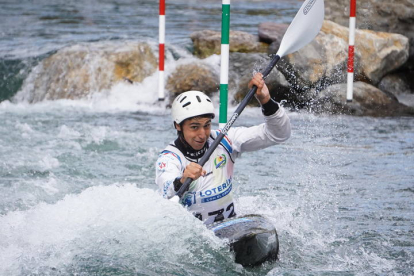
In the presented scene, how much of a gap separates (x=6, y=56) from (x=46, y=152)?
505 cm

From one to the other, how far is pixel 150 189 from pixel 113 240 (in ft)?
1.72

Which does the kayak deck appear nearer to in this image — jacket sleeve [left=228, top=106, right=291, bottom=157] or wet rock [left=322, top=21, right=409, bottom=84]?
jacket sleeve [left=228, top=106, right=291, bottom=157]

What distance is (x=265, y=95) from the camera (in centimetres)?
423

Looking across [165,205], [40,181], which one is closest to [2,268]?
[165,205]

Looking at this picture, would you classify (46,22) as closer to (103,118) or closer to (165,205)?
(103,118)

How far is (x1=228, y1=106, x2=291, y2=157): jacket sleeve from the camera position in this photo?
4.33 m

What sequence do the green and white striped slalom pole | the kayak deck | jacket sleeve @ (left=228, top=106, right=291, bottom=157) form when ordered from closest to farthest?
the kayak deck → jacket sleeve @ (left=228, top=106, right=291, bottom=157) → the green and white striped slalom pole

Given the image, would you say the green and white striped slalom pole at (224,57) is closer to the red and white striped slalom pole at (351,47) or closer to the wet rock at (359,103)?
the red and white striped slalom pole at (351,47)

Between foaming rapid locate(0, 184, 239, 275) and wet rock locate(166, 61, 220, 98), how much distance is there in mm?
6273

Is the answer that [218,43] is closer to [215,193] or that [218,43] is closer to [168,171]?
[215,193]

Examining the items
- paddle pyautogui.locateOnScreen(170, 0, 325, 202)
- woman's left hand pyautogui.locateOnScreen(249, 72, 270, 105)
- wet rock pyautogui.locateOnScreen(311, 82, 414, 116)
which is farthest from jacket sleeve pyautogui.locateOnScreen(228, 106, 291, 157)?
wet rock pyautogui.locateOnScreen(311, 82, 414, 116)

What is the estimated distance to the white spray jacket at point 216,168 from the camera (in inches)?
163

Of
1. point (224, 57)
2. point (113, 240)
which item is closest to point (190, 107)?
point (113, 240)

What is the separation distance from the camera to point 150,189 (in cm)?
461
